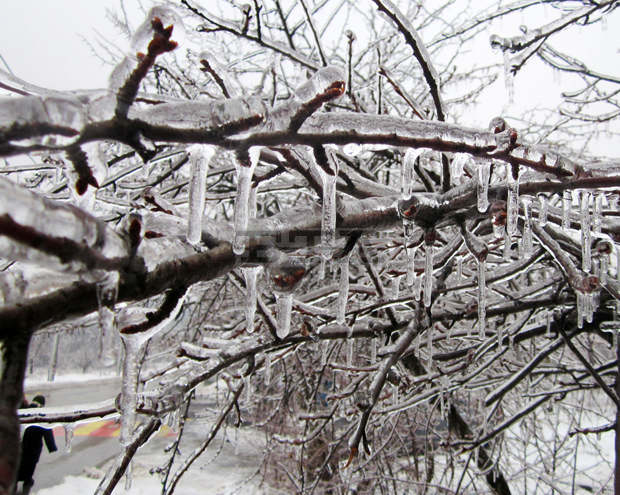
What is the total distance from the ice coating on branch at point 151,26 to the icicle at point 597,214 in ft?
5.25

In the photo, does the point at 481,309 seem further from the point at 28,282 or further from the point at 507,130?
the point at 28,282

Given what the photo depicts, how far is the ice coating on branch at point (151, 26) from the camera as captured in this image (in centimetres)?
62

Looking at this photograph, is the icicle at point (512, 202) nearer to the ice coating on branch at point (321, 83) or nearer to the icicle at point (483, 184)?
the icicle at point (483, 184)

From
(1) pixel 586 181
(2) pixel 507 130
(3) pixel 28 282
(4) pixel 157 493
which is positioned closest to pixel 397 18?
(2) pixel 507 130

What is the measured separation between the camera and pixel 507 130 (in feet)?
3.52

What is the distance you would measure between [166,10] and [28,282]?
46cm

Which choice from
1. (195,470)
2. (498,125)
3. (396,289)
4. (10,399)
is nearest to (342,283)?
(498,125)

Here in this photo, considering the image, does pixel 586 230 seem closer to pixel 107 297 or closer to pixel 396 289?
pixel 396 289

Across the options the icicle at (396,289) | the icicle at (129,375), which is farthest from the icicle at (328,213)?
the icicle at (396,289)

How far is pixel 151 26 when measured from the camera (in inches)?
24.2

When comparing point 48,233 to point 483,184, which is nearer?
point 48,233

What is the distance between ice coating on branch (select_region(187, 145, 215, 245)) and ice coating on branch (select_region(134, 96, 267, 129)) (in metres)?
0.18

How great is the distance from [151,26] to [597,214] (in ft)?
5.54

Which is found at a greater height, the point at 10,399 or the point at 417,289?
the point at 10,399
